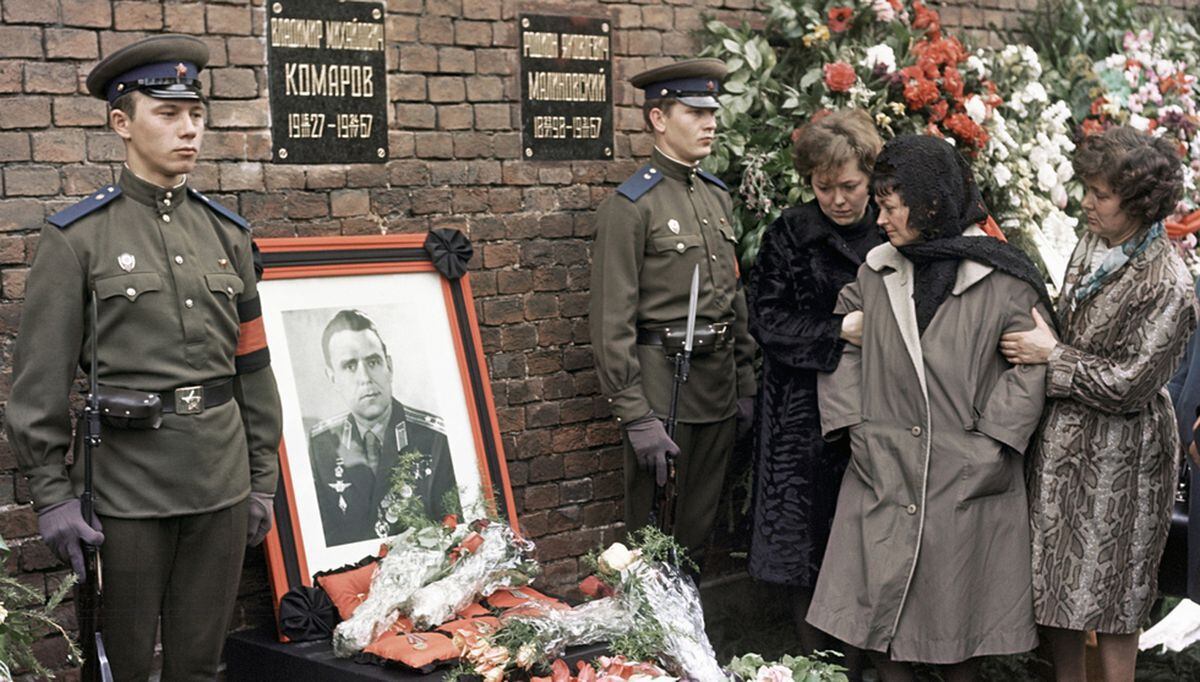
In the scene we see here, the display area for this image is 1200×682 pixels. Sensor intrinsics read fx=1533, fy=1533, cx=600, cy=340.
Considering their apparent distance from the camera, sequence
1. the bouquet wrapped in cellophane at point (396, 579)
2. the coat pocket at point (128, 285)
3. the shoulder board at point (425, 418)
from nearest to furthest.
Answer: the coat pocket at point (128, 285)
the bouquet wrapped in cellophane at point (396, 579)
the shoulder board at point (425, 418)

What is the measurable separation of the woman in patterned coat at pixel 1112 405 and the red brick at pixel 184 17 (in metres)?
2.38

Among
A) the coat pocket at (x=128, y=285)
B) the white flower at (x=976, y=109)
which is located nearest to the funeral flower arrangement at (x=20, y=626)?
the coat pocket at (x=128, y=285)

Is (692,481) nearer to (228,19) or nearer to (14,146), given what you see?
(228,19)

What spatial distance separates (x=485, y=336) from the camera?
5.07 meters

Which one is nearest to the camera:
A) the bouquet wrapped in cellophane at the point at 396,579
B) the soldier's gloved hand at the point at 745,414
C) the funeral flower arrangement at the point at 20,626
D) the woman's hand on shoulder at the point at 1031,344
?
the funeral flower arrangement at the point at 20,626

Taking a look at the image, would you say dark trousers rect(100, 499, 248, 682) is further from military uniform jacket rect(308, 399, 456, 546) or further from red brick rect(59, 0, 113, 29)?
red brick rect(59, 0, 113, 29)

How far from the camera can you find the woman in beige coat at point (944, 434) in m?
3.92

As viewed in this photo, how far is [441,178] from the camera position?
493 centimetres

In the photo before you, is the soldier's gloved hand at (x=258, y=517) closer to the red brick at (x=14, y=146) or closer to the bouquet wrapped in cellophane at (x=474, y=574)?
the bouquet wrapped in cellophane at (x=474, y=574)

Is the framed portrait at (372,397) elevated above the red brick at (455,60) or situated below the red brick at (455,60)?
below

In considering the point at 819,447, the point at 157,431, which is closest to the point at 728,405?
the point at 819,447

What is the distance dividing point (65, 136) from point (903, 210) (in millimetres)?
2223

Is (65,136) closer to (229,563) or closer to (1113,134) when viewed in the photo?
(229,563)

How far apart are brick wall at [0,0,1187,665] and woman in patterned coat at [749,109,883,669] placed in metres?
0.84
